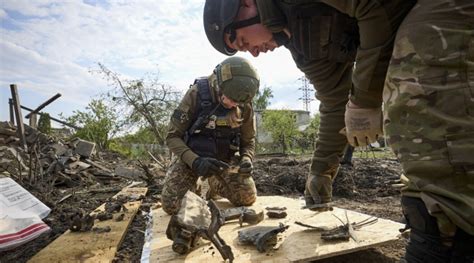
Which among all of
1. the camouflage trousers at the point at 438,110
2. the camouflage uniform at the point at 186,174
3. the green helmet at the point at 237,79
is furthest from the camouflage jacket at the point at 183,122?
the camouflage trousers at the point at 438,110

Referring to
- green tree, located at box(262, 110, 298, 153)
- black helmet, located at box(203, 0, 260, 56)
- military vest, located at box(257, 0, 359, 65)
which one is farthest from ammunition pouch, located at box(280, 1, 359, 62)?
green tree, located at box(262, 110, 298, 153)

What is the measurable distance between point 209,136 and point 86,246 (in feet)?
5.15

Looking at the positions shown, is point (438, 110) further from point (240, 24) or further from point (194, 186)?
point (194, 186)

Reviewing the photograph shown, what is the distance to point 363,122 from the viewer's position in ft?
4.32

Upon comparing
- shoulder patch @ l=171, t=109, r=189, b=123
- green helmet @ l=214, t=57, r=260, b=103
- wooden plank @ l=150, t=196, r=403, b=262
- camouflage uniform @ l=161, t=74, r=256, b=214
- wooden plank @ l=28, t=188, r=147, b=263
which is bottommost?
wooden plank @ l=28, t=188, r=147, b=263

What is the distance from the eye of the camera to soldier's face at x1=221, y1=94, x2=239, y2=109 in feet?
10.6

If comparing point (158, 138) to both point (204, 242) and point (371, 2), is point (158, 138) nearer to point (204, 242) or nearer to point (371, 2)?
point (204, 242)

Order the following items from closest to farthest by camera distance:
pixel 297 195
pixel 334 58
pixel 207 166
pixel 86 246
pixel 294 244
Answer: pixel 334 58 → pixel 294 244 → pixel 86 246 → pixel 207 166 → pixel 297 195

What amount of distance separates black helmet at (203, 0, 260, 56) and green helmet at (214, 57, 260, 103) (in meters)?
0.93

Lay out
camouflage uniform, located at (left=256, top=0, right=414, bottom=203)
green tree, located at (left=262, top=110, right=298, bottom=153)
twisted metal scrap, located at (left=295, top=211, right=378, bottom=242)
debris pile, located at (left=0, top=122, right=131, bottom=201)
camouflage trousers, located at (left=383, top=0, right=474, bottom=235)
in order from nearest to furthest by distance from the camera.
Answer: camouflage trousers, located at (left=383, top=0, right=474, bottom=235), camouflage uniform, located at (left=256, top=0, right=414, bottom=203), twisted metal scrap, located at (left=295, top=211, right=378, bottom=242), debris pile, located at (left=0, top=122, right=131, bottom=201), green tree, located at (left=262, top=110, right=298, bottom=153)

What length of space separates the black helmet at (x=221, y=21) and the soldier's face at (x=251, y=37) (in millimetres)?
24

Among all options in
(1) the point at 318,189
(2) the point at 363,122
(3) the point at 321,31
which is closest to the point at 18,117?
(1) the point at 318,189

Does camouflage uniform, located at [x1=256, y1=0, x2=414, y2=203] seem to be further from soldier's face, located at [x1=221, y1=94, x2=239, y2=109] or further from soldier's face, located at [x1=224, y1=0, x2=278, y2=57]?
soldier's face, located at [x1=221, y1=94, x2=239, y2=109]

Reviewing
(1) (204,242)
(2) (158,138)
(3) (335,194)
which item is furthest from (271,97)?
(1) (204,242)
